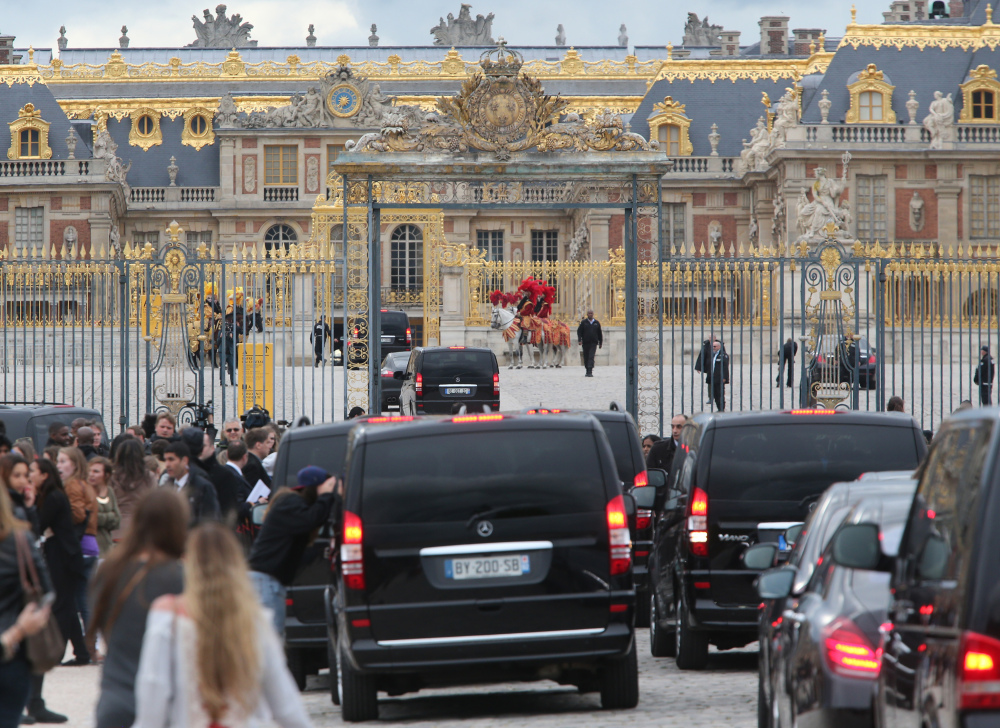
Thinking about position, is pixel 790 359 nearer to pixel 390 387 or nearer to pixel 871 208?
pixel 390 387

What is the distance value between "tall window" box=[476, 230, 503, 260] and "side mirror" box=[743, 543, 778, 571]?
48.0 metres

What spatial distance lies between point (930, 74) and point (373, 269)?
3593 cm

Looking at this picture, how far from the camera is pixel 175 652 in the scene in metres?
4.01

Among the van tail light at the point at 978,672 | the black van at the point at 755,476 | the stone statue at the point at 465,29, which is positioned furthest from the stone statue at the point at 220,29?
the van tail light at the point at 978,672

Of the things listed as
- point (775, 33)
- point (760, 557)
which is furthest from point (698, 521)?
point (775, 33)

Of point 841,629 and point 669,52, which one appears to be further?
point 669,52

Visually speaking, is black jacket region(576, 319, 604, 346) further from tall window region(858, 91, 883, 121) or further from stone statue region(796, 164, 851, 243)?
tall window region(858, 91, 883, 121)

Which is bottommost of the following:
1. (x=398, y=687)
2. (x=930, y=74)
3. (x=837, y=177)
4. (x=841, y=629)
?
(x=398, y=687)

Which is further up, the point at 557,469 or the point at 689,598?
the point at 557,469

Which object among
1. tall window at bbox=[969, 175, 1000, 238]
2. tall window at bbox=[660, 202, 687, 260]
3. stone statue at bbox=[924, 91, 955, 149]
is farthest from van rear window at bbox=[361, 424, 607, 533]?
tall window at bbox=[660, 202, 687, 260]

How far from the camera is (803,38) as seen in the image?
208ft

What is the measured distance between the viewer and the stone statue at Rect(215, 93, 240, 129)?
55.7 metres

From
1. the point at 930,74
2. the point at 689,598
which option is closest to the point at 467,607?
the point at 689,598

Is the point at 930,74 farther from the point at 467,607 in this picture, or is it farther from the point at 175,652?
the point at 175,652
